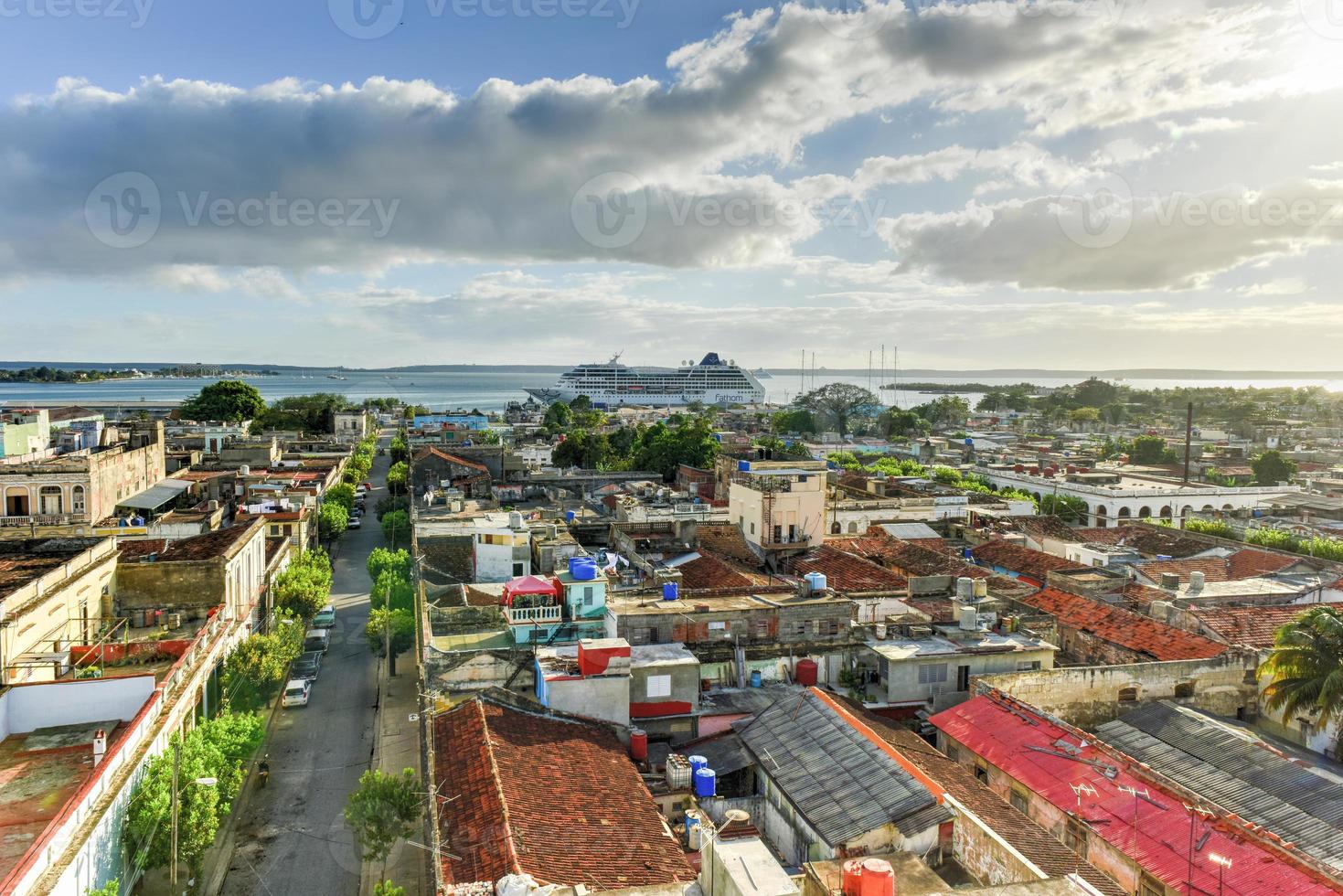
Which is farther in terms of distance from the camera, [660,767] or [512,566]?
[512,566]

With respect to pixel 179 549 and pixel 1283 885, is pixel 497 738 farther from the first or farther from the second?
pixel 179 549

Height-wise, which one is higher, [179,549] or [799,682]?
[179,549]

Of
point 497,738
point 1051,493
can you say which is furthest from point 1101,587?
point 1051,493

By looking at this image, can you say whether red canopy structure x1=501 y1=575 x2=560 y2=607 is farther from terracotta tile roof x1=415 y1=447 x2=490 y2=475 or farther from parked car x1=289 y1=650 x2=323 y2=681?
terracotta tile roof x1=415 y1=447 x2=490 y2=475

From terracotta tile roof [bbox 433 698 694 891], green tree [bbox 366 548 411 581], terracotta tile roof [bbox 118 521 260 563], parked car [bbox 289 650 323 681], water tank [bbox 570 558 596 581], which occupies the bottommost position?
parked car [bbox 289 650 323 681]

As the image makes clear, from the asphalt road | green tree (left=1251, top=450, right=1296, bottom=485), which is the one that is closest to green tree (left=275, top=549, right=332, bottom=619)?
the asphalt road

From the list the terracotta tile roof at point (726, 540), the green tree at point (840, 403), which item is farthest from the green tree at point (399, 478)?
the green tree at point (840, 403)
